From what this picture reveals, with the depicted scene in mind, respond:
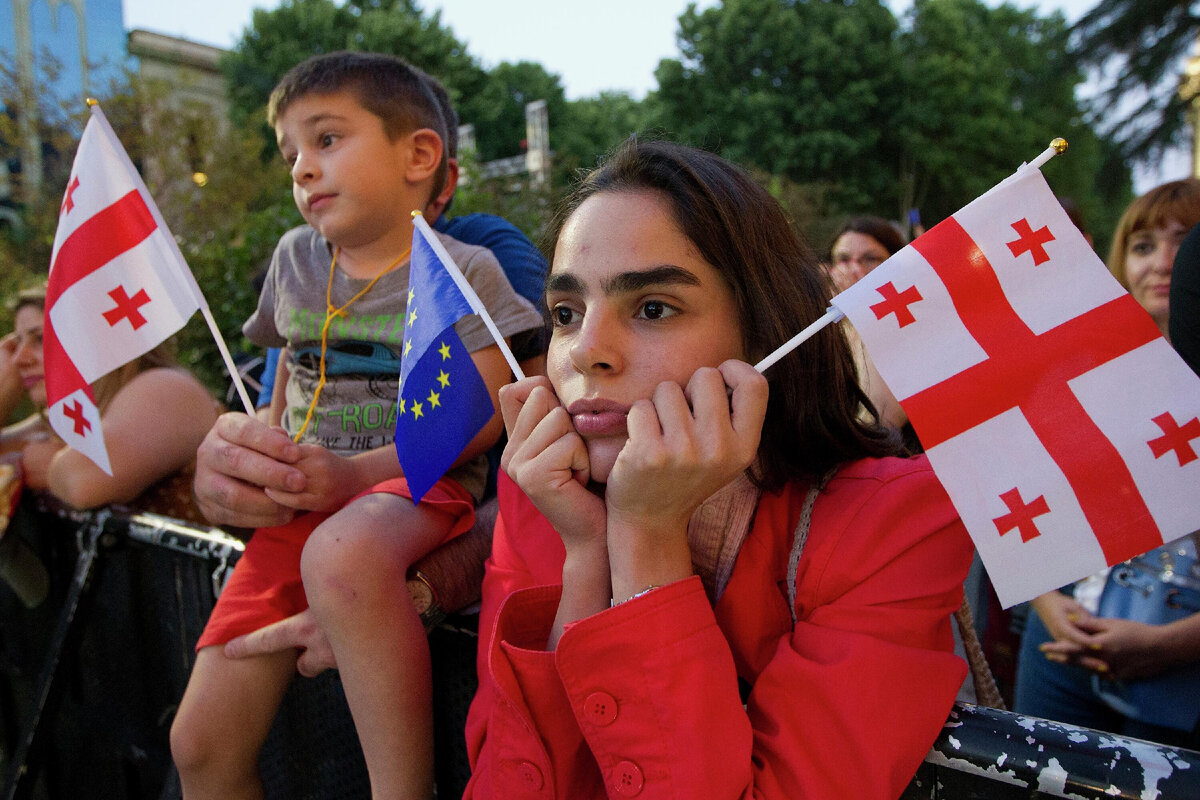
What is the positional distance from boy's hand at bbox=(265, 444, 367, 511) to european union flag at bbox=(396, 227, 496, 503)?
284 mm

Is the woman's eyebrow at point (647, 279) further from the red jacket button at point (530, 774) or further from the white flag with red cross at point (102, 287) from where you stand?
the white flag with red cross at point (102, 287)

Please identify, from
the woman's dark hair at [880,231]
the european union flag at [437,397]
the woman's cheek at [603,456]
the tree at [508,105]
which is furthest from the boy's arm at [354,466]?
the tree at [508,105]

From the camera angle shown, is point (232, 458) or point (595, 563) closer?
point (595, 563)

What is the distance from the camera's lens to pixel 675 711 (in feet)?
3.84

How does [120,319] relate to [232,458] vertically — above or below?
above

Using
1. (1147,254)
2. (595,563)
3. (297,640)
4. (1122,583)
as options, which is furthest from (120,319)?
(1147,254)

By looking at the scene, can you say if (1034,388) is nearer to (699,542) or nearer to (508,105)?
(699,542)

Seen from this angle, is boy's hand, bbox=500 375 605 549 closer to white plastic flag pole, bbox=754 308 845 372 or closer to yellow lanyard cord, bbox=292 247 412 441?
white plastic flag pole, bbox=754 308 845 372

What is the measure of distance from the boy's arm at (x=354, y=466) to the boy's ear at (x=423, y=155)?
649 mm

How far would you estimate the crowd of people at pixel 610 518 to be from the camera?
47.1 inches

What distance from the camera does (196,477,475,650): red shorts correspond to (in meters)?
1.90

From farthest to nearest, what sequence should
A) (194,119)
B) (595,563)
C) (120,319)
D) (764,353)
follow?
(194,119), (120,319), (764,353), (595,563)

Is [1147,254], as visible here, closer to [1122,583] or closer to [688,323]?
[1122,583]

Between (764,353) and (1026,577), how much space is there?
1.77ft
